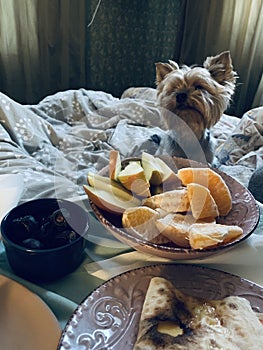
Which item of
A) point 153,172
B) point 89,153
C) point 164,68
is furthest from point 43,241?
point 164,68

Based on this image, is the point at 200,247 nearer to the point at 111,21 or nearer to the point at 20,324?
the point at 20,324

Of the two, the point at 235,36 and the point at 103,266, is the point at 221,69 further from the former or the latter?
the point at 235,36

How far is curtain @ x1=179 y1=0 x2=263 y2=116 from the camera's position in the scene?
2790 mm

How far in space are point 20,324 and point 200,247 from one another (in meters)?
0.30

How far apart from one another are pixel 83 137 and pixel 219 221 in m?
1.14

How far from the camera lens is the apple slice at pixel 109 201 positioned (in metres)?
0.70

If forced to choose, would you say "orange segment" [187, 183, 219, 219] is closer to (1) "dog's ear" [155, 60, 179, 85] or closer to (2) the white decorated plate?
(2) the white decorated plate

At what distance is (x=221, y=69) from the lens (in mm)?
1646

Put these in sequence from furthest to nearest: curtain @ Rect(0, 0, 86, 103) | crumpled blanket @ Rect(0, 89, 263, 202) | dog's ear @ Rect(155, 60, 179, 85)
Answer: curtain @ Rect(0, 0, 86, 103)
dog's ear @ Rect(155, 60, 179, 85)
crumpled blanket @ Rect(0, 89, 263, 202)

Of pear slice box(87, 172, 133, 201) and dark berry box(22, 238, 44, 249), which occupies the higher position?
pear slice box(87, 172, 133, 201)

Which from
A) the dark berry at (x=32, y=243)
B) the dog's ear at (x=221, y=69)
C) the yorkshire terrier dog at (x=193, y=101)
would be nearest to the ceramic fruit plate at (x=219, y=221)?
the dark berry at (x=32, y=243)

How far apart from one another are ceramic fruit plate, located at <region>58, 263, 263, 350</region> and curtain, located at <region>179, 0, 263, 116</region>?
8.42ft

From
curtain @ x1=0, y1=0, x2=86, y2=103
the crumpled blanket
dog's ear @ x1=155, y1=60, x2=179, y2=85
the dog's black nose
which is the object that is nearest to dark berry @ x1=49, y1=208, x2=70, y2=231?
the crumpled blanket

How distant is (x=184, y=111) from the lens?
1652 millimetres
